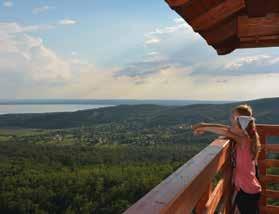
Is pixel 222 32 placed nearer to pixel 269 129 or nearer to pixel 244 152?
pixel 244 152

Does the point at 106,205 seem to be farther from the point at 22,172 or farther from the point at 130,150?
the point at 130,150

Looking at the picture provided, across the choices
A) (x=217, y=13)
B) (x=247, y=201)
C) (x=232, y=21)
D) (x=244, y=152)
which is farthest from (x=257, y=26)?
(x=247, y=201)

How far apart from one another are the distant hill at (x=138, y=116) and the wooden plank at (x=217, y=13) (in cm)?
11818

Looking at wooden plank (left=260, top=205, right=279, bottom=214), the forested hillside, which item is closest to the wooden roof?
wooden plank (left=260, top=205, right=279, bottom=214)

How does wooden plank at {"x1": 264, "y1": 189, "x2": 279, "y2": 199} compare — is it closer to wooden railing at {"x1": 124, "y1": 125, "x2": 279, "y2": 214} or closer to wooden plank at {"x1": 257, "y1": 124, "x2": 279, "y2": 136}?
wooden railing at {"x1": 124, "y1": 125, "x2": 279, "y2": 214}

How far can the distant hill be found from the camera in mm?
128875

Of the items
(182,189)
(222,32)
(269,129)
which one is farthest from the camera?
(269,129)

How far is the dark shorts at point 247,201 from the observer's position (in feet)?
9.99

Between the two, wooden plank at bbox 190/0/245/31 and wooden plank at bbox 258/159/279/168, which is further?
wooden plank at bbox 258/159/279/168

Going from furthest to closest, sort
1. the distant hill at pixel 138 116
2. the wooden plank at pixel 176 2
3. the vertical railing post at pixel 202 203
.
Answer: the distant hill at pixel 138 116 → the vertical railing post at pixel 202 203 → the wooden plank at pixel 176 2

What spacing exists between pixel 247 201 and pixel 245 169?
250 millimetres

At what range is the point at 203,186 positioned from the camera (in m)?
2.02

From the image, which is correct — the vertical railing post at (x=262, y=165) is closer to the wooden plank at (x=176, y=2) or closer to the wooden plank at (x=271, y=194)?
the wooden plank at (x=271, y=194)

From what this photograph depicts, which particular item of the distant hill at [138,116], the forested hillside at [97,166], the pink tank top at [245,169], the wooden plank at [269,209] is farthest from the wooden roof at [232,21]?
the distant hill at [138,116]
